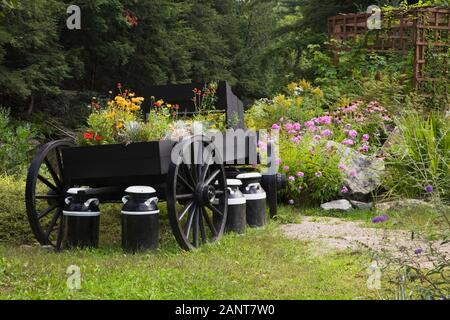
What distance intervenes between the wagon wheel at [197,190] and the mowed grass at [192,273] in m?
0.16

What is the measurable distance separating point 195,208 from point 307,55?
16897mm

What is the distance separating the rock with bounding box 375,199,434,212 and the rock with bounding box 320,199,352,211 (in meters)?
0.41

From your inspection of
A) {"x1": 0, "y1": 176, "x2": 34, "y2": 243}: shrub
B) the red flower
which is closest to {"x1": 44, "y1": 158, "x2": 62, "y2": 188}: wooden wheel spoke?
the red flower

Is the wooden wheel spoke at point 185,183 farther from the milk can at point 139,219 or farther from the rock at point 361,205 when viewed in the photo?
the rock at point 361,205

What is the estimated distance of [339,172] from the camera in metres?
7.95

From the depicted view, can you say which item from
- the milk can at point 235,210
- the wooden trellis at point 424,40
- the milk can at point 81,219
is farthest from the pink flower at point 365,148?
the milk can at point 81,219

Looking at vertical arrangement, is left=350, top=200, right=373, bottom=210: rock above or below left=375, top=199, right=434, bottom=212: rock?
below

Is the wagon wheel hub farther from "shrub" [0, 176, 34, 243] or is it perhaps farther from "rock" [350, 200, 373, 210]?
"rock" [350, 200, 373, 210]

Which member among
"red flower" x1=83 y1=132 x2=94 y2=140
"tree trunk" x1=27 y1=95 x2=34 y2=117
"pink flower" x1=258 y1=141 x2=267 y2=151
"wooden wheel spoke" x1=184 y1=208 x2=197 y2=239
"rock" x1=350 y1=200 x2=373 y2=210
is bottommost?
"rock" x1=350 y1=200 x2=373 y2=210

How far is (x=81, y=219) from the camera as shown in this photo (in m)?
5.25

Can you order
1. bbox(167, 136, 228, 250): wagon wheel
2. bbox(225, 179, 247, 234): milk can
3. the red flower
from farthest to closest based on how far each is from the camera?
bbox(225, 179, 247, 234): milk can → the red flower → bbox(167, 136, 228, 250): wagon wheel

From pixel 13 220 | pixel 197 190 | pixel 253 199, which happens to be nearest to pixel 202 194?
pixel 197 190

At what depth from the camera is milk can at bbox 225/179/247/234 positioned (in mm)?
5941

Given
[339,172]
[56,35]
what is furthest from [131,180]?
[56,35]
